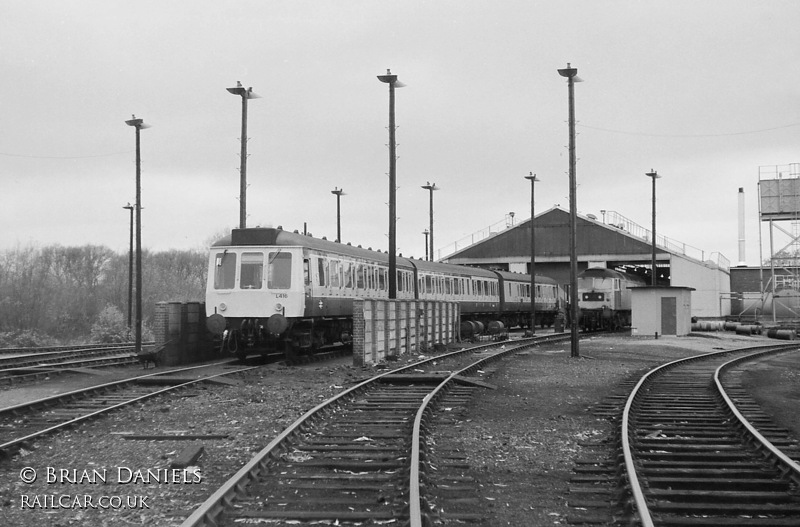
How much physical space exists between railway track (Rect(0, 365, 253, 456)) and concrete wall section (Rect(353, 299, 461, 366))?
4388 mm

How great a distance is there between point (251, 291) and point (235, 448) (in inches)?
446

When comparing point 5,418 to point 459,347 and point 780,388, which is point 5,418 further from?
point 459,347

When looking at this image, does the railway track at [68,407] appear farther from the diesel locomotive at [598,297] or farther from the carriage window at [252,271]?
the diesel locomotive at [598,297]

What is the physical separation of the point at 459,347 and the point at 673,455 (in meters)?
19.6

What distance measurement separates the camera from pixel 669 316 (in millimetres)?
36375

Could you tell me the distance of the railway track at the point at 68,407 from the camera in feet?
33.5

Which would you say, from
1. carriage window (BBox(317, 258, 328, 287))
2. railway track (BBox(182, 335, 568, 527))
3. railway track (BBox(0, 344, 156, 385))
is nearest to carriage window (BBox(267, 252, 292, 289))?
carriage window (BBox(317, 258, 328, 287))

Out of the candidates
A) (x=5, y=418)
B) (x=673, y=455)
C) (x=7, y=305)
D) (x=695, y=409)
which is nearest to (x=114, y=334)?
(x=7, y=305)

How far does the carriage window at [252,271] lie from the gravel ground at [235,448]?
344 centimetres

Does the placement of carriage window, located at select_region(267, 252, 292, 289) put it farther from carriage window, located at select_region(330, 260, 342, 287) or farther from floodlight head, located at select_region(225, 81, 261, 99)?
floodlight head, located at select_region(225, 81, 261, 99)

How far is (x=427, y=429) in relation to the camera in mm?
10422

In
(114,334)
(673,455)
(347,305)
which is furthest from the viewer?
(114,334)

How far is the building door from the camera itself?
118 feet

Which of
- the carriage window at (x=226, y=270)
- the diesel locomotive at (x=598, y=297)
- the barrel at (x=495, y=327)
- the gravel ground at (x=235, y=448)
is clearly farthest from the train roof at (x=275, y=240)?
the diesel locomotive at (x=598, y=297)
